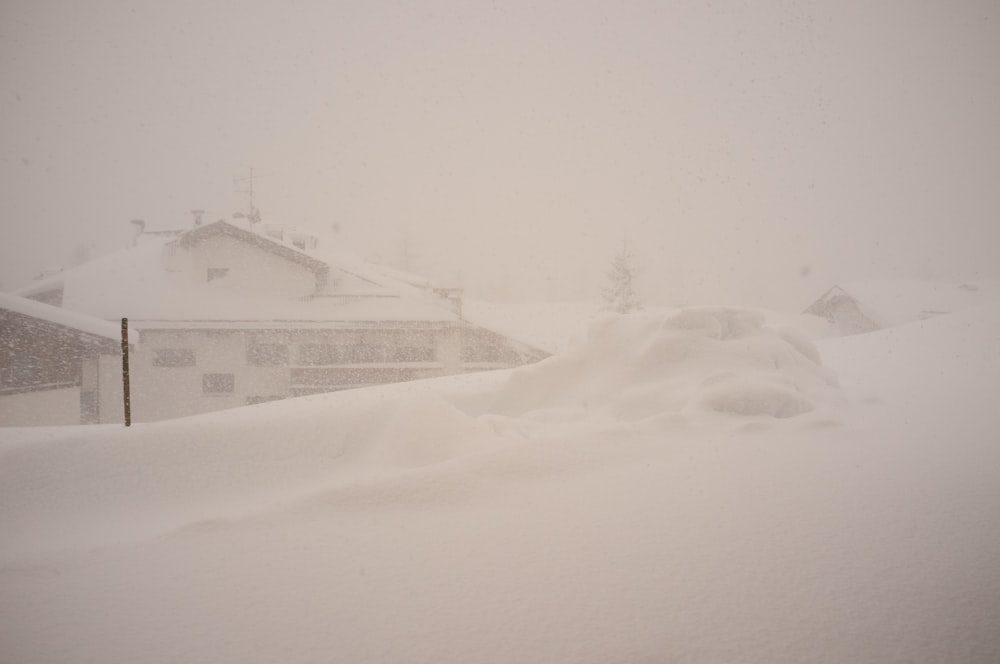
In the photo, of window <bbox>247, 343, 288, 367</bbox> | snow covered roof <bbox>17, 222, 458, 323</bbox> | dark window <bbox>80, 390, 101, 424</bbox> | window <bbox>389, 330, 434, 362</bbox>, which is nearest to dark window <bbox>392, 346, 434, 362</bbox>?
window <bbox>389, 330, 434, 362</bbox>

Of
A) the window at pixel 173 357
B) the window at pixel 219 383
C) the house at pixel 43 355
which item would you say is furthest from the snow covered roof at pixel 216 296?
the house at pixel 43 355

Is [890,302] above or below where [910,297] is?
below

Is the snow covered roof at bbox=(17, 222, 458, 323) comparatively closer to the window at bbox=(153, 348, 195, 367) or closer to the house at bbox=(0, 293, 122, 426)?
the window at bbox=(153, 348, 195, 367)

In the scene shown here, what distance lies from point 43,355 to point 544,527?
1481cm

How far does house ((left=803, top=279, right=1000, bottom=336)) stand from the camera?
31.2 metres

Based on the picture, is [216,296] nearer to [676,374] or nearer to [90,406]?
[90,406]

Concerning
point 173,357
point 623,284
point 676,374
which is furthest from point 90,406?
point 623,284

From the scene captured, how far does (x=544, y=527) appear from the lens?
10.0 ft

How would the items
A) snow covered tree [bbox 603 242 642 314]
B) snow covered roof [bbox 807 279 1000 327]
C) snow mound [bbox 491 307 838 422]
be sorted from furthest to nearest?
snow covered tree [bbox 603 242 642 314], snow covered roof [bbox 807 279 1000 327], snow mound [bbox 491 307 838 422]

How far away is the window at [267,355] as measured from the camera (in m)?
19.4

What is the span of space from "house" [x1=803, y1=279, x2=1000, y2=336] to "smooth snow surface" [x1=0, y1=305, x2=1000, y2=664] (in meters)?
31.4

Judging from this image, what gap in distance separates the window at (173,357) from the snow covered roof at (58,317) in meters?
7.31

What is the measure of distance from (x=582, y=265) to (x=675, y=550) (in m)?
91.5

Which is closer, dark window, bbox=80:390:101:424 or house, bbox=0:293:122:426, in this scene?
house, bbox=0:293:122:426
